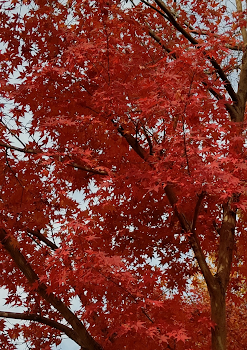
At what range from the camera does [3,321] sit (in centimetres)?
555

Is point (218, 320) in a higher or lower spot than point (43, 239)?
lower

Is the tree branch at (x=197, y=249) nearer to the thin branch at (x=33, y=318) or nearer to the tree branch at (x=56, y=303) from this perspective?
the tree branch at (x=56, y=303)

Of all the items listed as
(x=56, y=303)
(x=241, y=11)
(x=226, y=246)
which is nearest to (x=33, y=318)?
(x=56, y=303)

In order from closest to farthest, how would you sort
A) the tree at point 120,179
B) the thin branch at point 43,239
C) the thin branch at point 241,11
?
the tree at point 120,179, the thin branch at point 43,239, the thin branch at point 241,11

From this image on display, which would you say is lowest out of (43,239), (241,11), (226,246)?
(226,246)

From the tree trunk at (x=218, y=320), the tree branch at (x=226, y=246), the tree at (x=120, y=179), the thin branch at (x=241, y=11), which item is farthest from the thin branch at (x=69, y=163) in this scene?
the thin branch at (x=241, y=11)

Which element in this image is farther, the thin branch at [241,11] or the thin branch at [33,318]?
the thin branch at [241,11]

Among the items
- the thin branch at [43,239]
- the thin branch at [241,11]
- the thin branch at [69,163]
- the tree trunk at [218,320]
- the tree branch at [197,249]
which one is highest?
the thin branch at [241,11]

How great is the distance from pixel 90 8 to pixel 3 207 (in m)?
3.36

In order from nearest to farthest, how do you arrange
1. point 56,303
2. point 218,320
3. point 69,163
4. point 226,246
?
point 56,303 < point 218,320 < point 69,163 < point 226,246

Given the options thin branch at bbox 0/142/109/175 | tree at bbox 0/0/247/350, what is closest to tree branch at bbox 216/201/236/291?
tree at bbox 0/0/247/350

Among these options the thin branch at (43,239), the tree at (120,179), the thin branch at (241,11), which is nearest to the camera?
the tree at (120,179)

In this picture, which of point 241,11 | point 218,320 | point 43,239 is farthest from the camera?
point 241,11

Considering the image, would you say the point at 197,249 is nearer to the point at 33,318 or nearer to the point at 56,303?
the point at 56,303
